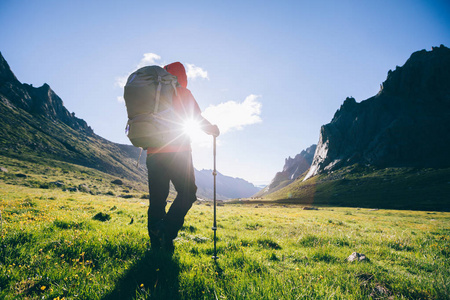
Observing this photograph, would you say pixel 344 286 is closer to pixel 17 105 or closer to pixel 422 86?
pixel 422 86

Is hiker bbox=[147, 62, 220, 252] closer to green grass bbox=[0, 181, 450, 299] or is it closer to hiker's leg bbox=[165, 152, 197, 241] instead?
hiker's leg bbox=[165, 152, 197, 241]

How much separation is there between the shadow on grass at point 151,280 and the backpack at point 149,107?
7.86 ft

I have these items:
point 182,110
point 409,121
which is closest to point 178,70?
point 182,110

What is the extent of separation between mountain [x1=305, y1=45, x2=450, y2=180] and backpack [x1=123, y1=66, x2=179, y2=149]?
19011 centimetres

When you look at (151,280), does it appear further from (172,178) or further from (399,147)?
(399,147)

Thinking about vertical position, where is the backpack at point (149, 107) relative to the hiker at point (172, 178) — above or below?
above

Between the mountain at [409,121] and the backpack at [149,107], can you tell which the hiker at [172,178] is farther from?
the mountain at [409,121]

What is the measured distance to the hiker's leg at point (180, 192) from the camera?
180 inches

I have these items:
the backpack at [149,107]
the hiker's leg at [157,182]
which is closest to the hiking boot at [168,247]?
the hiker's leg at [157,182]

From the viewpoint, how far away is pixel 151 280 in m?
3.28

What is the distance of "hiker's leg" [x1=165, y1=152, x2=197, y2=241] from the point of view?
4.58 meters

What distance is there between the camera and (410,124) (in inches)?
6107

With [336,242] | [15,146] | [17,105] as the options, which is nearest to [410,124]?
[336,242]

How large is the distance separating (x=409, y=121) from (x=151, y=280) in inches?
8594
